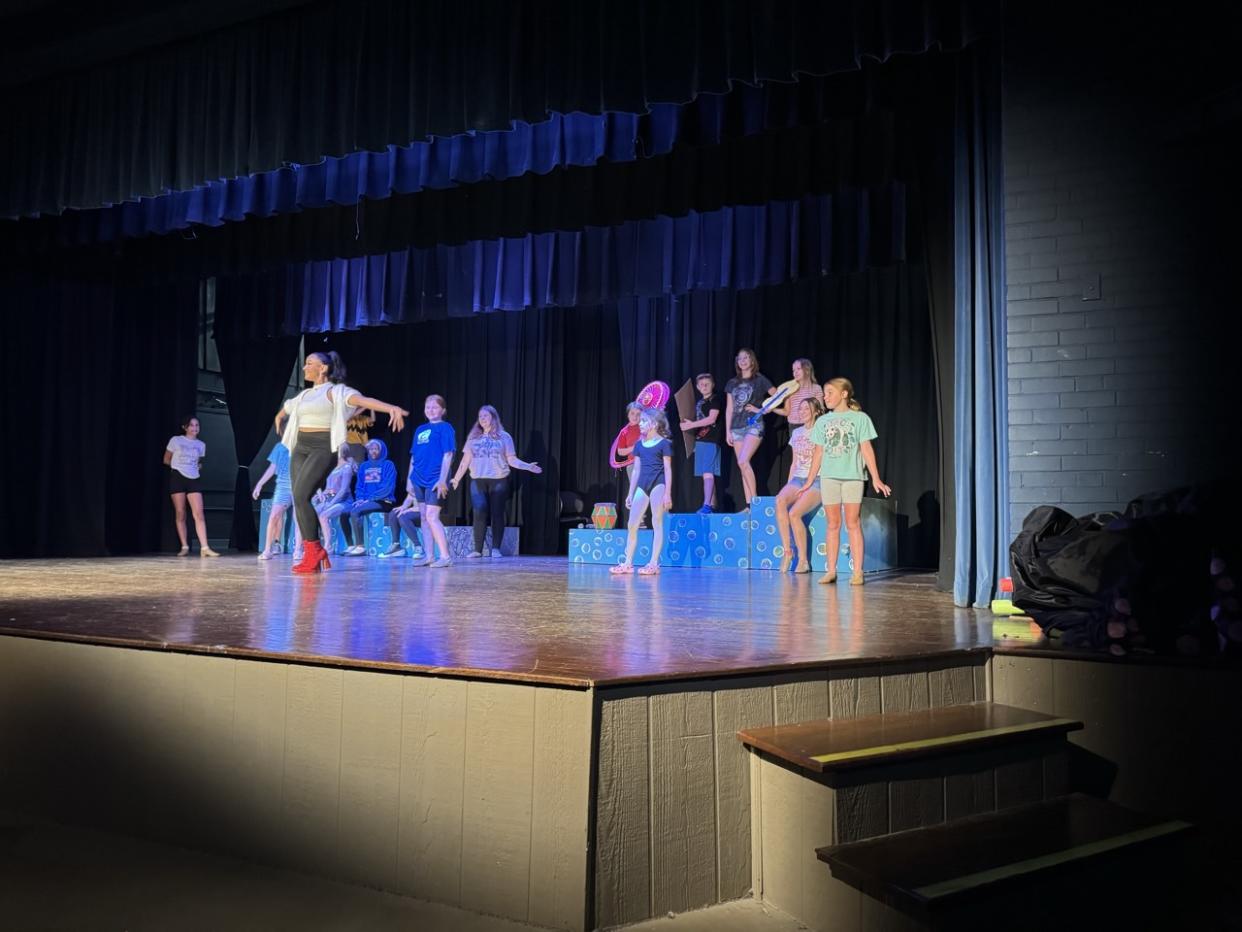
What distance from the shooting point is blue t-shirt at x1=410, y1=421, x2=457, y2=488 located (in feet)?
26.6

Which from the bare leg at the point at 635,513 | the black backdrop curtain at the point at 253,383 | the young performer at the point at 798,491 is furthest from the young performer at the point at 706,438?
the black backdrop curtain at the point at 253,383

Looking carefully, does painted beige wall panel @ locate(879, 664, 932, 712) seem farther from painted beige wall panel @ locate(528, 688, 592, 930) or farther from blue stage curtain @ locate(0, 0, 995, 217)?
blue stage curtain @ locate(0, 0, 995, 217)

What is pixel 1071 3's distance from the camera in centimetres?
467

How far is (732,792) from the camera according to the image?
2332mm

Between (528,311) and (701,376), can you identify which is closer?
(701,376)

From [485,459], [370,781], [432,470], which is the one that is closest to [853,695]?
[370,781]

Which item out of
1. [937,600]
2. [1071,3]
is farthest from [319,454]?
[1071,3]

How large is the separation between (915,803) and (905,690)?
0.48 m

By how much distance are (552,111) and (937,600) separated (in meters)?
3.95

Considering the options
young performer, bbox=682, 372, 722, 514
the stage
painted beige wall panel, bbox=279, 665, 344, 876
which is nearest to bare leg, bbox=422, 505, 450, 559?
young performer, bbox=682, 372, 722, 514

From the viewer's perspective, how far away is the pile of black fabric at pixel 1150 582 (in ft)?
9.46

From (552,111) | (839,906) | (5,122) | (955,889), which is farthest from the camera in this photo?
(5,122)

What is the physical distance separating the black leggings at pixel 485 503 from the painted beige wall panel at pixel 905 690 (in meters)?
8.00

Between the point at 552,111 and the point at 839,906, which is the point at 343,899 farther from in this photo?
the point at 552,111
